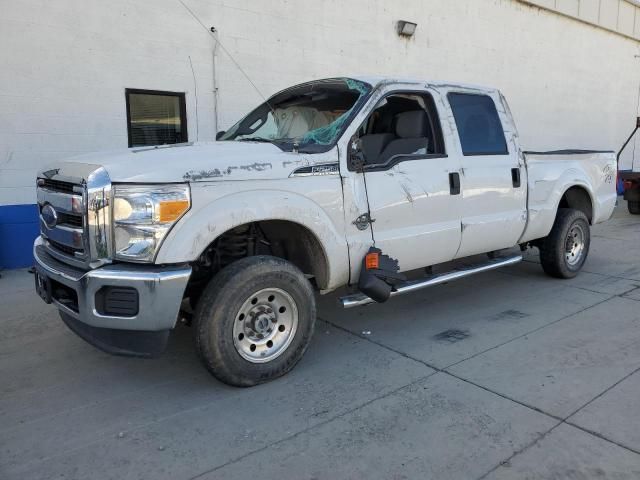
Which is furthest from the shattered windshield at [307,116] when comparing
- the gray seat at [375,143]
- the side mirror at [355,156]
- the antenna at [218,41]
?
the antenna at [218,41]

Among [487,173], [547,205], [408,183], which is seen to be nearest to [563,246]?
[547,205]

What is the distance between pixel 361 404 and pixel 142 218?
5.91 ft

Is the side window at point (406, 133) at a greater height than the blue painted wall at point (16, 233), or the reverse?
the side window at point (406, 133)

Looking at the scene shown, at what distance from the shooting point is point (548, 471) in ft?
8.64

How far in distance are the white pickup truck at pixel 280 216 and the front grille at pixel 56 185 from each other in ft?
0.07

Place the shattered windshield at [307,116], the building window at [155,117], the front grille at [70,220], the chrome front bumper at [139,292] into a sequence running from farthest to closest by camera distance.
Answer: the building window at [155,117] < the shattered windshield at [307,116] < the front grille at [70,220] < the chrome front bumper at [139,292]

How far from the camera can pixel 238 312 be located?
338cm

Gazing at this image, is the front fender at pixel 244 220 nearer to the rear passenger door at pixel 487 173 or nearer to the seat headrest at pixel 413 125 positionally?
the seat headrest at pixel 413 125

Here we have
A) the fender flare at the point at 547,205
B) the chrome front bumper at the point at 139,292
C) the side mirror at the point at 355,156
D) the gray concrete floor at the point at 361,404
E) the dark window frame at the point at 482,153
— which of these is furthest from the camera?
the fender flare at the point at 547,205

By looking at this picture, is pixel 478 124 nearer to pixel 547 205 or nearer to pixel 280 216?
pixel 547 205

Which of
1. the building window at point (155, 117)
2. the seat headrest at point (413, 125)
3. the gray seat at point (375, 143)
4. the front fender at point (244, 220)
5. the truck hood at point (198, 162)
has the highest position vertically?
the building window at point (155, 117)

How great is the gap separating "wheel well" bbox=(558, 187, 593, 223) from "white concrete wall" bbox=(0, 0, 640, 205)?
16.0ft

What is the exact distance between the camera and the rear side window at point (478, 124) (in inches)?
190

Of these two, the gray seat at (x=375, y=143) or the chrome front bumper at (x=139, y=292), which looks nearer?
the chrome front bumper at (x=139, y=292)
